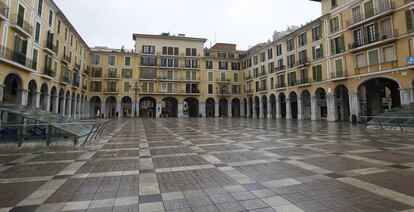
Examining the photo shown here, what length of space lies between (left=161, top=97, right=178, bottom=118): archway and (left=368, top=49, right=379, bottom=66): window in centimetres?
3753

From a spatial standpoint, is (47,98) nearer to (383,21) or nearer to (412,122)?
(412,122)

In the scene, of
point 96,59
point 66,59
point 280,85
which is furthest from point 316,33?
point 96,59

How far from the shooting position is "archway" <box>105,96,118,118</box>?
47.2 m

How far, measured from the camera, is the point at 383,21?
2206 cm

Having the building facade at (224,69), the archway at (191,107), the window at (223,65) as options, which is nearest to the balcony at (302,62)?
the building facade at (224,69)

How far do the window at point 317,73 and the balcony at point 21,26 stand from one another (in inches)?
1306

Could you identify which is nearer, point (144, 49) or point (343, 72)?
point (343, 72)

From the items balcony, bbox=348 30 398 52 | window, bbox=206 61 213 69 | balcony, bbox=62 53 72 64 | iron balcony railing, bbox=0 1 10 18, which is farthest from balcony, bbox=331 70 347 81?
balcony, bbox=62 53 72 64

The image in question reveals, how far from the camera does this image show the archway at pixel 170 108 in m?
52.7

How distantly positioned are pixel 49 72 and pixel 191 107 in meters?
34.3

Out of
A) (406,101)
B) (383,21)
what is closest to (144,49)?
(383,21)

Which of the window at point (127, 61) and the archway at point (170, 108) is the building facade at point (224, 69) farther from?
the archway at point (170, 108)

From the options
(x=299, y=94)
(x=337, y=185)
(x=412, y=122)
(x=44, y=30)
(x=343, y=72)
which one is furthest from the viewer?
(x=299, y=94)

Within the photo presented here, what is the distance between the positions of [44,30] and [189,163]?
2592 centimetres
